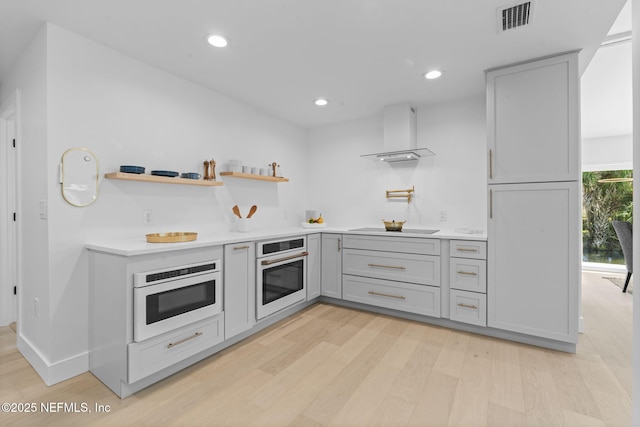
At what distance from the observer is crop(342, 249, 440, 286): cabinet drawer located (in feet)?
9.48

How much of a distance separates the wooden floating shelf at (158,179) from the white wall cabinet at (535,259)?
2.55 m

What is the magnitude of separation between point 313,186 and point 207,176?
6.00ft

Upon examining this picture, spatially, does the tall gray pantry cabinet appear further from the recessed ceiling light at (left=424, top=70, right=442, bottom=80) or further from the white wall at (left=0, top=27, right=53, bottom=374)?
the white wall at (left=0, top=27, right=53, bottom=374)

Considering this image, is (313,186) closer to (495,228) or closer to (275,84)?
(275,84)

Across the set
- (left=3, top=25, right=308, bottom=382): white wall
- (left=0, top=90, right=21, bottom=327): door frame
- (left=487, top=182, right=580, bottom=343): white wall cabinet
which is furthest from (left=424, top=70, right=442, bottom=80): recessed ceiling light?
(left=0, top=90, right=21, bottom=327): door frame

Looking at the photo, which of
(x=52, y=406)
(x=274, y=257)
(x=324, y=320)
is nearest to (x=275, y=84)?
(x=274, y=257)

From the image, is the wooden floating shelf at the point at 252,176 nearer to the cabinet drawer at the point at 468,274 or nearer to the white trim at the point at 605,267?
the cabinet drawer at the point at 468,274

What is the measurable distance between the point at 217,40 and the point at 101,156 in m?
1.20

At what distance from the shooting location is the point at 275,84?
9.73 ft

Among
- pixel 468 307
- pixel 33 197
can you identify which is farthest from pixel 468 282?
pixel 33 197

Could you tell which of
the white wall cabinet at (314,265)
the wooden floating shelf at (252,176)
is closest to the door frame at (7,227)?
the wooden floating shelf at (252,176)

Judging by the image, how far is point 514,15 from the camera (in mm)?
1917

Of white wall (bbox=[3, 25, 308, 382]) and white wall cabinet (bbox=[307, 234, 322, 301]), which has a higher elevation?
white wall (bbox=[3, 25, 308, 382])

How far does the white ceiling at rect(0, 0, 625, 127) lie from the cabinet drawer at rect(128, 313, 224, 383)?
6.70 feet
